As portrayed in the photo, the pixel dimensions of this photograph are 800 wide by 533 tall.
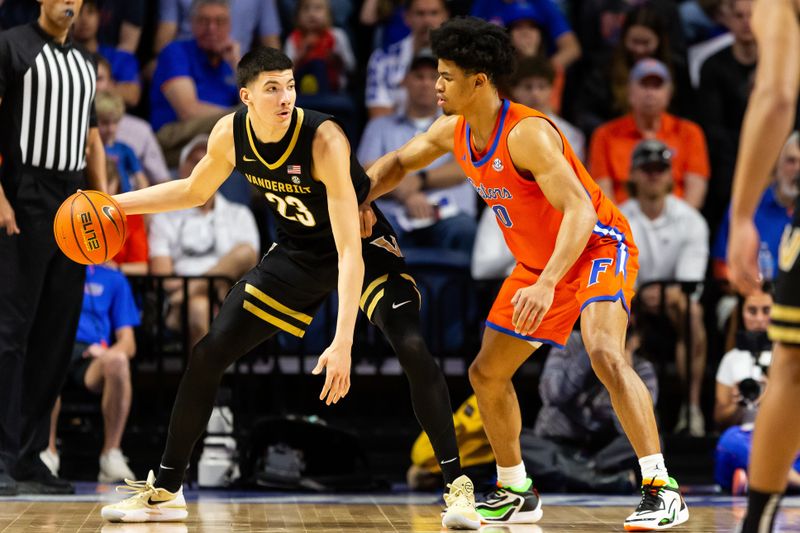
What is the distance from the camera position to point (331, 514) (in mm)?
5289

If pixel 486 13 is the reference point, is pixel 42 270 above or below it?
below

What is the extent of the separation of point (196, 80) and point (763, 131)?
6284 millimetres

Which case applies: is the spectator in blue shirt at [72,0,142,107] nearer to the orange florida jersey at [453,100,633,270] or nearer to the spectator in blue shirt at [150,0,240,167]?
the spectator in blue shirt at [150,0,240,167]

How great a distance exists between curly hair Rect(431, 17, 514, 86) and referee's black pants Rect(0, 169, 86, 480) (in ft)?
7.20

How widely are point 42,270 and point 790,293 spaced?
3989 mm

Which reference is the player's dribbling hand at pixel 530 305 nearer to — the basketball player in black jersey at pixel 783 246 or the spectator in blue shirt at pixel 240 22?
the basketball player in black jersey at pixel 783 246

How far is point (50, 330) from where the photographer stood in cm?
613

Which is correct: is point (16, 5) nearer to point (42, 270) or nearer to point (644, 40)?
point (42, 270)

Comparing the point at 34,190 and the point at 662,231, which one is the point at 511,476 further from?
the point at 662,231

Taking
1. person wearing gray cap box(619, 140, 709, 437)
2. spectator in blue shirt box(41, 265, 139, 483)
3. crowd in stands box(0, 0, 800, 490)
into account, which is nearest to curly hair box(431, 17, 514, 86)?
crowd in stands box(0, 0, 800, 490)

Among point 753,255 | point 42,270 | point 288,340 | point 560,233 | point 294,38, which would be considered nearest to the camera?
point 753,255

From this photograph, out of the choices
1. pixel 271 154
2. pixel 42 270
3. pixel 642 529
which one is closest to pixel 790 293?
pixel 642 529

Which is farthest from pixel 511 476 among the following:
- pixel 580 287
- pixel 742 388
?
pixel 742 388

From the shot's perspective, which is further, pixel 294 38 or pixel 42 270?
pixel 294 38
